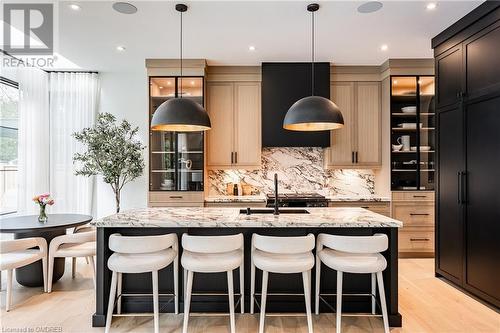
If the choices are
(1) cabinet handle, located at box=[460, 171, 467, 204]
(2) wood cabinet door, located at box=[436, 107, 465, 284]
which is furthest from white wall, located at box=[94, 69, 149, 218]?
(1) cabinet handle, located at box=[460, 171, 467, 204]

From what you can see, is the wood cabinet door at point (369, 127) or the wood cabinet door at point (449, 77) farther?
the wood cabinet door at point (369, 127)

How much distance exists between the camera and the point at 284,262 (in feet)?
7.44

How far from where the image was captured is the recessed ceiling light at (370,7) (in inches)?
115

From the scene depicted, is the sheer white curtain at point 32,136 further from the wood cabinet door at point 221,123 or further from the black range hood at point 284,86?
the black range hood at point 284,86

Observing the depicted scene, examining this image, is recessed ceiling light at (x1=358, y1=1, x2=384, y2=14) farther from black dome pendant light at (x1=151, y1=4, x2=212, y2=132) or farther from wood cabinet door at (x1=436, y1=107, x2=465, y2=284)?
black dome pendant light at (x1=151, y1=4, x2=212, y2=132)

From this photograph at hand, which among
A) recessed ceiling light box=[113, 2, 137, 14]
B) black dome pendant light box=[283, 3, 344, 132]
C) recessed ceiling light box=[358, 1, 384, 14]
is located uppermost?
recessed ceiling light box=[358, 1, 384, 14]

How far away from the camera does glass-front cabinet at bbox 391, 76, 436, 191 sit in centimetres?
448

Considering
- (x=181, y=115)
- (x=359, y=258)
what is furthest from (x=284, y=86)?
(x=359, y=258)

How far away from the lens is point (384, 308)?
2297mm

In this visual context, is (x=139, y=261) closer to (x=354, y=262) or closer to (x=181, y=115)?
(x=181, y=115)

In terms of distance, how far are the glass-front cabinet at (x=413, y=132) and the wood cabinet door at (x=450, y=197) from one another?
0.86 meters

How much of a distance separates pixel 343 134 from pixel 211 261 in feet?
10.6

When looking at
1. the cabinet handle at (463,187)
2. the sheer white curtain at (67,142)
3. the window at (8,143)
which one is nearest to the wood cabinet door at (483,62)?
the cabinet handle at (463,187)

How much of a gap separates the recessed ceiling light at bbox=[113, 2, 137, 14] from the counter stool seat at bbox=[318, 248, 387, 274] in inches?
118
